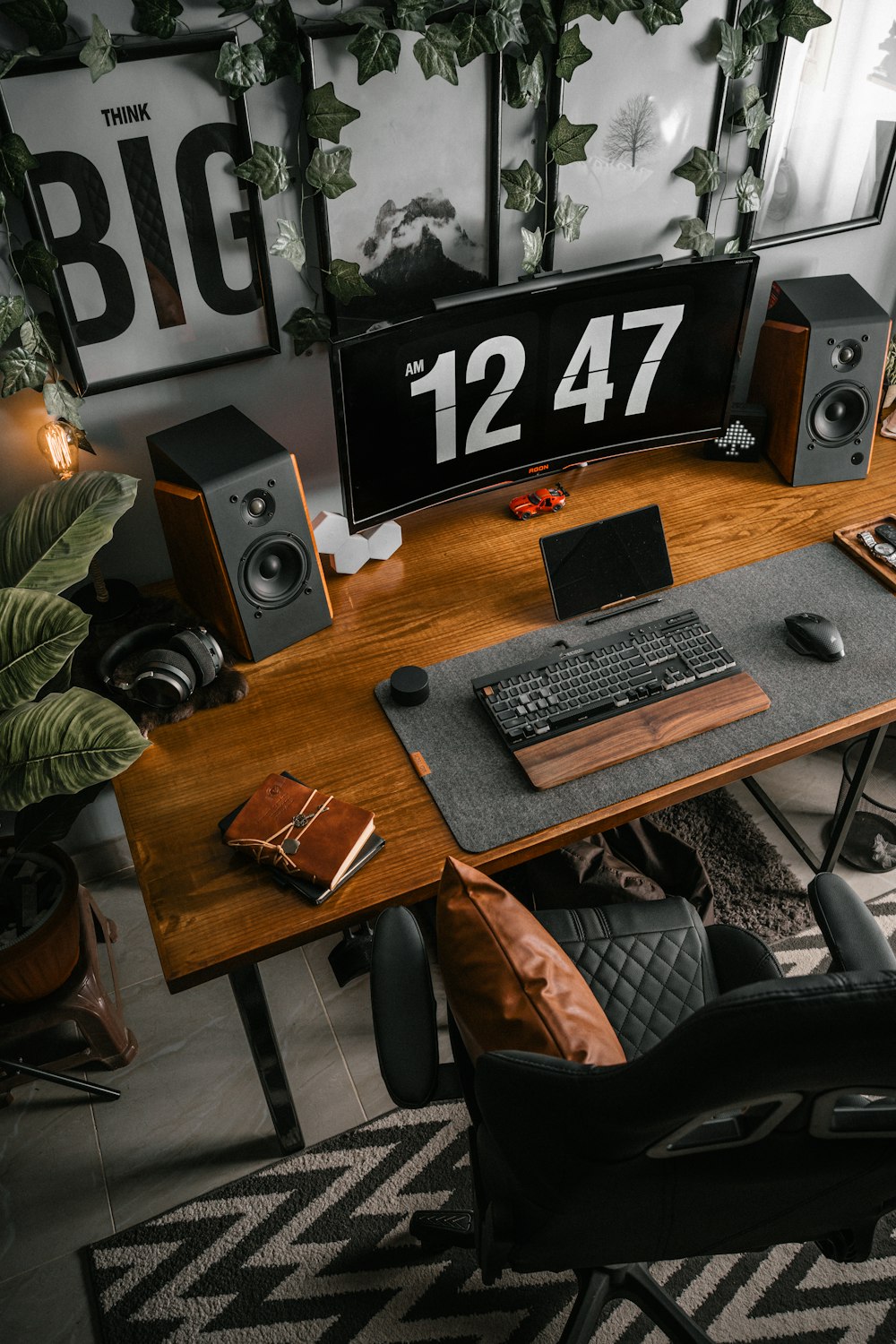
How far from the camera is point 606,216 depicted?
191 centimetres

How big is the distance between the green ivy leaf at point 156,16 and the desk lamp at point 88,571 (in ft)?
1.95

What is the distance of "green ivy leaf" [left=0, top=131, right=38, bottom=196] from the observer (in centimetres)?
136

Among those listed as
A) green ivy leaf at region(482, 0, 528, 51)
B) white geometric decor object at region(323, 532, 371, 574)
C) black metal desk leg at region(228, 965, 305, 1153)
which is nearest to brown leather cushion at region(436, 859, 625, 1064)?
black metal desk leg at region(228, 965, 305, 1153)

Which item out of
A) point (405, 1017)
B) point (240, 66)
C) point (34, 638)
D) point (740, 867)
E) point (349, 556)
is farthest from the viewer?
point (740, 867)

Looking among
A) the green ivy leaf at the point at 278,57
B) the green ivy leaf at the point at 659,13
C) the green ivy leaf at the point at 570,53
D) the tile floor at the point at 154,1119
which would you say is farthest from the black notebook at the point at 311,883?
the green ivy leaf at the point at 659,13

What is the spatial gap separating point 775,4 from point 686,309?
563 mm

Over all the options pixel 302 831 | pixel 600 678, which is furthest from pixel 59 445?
pixel 600 678

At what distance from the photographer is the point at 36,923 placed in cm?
167

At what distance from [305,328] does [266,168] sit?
0.27 metres

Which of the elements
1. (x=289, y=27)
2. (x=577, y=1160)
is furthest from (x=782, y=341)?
(x=577, y=1160)

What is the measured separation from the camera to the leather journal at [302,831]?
1357 mm

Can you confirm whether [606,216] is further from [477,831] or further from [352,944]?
[352,944]

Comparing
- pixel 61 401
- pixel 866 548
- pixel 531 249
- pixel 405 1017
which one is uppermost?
pixel 531 249

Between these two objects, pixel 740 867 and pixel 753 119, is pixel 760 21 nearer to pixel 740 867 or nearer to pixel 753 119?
pixel 753 119
